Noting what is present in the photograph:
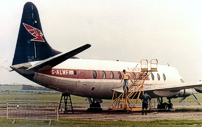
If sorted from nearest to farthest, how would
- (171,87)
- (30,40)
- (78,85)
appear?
(30,40), (78,85), (171,87)

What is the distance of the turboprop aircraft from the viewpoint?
18.9m

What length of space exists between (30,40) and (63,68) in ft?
9.48

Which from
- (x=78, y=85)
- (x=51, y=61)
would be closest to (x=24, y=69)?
(x=51, y=61)

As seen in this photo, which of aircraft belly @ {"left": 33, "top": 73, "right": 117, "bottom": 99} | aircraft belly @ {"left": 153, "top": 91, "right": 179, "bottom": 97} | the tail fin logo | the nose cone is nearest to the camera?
the nose cone

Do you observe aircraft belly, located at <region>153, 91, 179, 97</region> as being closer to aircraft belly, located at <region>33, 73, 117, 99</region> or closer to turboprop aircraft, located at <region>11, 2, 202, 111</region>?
turboprop aircraft, located at <region>11, 2, 202, 111</region>

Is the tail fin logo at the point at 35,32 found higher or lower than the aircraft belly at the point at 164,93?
higher

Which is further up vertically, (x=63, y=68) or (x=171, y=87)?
(x=63, y=68)

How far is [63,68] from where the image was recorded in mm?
20594

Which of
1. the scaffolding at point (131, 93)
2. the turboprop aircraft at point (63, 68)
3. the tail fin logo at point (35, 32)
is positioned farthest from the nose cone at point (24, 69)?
the scaffolding at point (131, 93)

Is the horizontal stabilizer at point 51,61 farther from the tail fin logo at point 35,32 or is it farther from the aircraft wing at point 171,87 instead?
the aircraft wing at point 171,87

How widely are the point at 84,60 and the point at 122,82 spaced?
12.8 feet

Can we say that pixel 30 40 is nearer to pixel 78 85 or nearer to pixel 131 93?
pixel 78 85

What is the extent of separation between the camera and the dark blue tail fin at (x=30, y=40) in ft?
62.8

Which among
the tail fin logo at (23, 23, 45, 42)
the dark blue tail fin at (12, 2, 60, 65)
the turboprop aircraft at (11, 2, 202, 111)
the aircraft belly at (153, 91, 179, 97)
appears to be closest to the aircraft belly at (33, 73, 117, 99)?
the turboprop aircraft at (11, 2, 202, 111)
